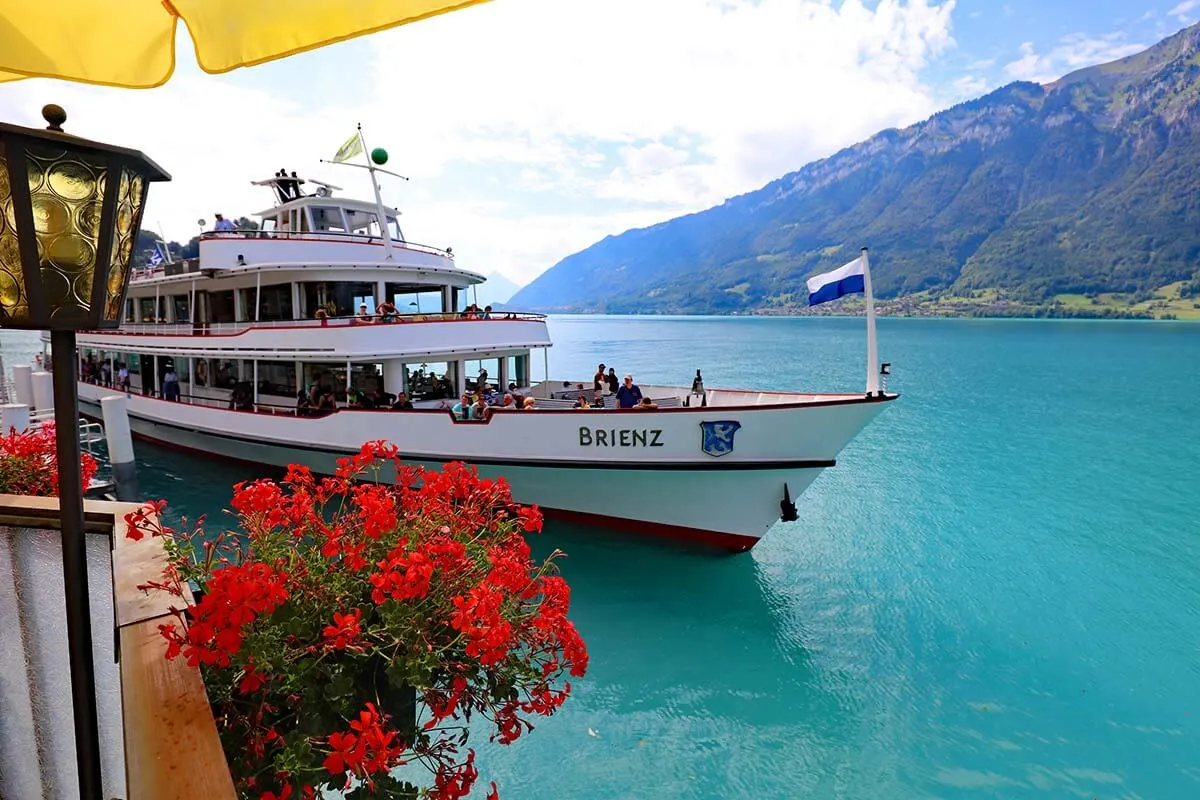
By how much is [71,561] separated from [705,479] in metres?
9.92

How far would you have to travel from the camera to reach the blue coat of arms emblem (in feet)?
34.9

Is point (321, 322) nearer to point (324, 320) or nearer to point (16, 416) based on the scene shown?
point (324, 320)

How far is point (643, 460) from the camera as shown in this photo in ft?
36.4

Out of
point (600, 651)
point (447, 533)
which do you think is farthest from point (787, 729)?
point (447, 533)

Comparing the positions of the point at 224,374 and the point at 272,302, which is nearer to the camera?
the point at 272,302

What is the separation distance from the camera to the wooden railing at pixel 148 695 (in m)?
1.79

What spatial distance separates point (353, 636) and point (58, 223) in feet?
5.19

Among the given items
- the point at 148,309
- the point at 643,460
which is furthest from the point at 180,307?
the point at 643,460

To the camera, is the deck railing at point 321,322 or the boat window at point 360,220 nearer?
the deck railing at point 321,322

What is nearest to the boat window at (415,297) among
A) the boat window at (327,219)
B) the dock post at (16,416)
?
the boat window at (327,219)

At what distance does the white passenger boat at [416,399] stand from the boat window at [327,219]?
0.14 ft

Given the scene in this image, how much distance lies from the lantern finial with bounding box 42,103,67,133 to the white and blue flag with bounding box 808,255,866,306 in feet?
29.9

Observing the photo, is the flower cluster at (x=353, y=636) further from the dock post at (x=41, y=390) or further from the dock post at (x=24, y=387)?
the dock post at (x=24, y=387)

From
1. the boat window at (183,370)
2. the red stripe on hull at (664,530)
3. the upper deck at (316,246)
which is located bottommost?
the red stripe on hull at (664,530)
